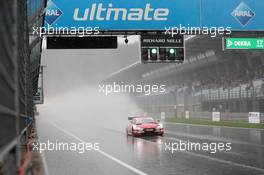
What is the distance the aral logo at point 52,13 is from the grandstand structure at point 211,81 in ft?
63.3

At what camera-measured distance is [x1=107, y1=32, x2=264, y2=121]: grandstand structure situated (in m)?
38.8

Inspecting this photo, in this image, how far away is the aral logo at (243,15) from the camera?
19.6 m

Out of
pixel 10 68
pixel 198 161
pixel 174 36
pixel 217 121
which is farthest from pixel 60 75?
pixel 10 68

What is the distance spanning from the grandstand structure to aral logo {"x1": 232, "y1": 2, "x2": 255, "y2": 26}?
48.3 ft

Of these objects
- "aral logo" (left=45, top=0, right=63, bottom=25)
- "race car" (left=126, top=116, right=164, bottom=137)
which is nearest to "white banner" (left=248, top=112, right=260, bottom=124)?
"race car" (left=126, top=116, right=164, bottom=137)

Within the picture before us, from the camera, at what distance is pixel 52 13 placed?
1825 centimetres

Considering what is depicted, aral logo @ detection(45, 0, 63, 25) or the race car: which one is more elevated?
aral logo @ detection(45, 0, 63, 25)

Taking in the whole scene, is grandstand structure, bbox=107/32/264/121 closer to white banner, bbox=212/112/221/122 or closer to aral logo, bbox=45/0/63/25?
white banner, bbox=212/112/221/122

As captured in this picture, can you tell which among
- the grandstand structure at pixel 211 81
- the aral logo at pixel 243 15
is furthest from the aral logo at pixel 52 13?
the grandstand structure at pixel 211 81

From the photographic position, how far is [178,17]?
18828 millimetres

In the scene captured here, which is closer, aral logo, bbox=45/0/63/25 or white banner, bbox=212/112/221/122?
aral logo, bbox=45/0/63/25

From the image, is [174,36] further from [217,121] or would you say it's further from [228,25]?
[217,121]

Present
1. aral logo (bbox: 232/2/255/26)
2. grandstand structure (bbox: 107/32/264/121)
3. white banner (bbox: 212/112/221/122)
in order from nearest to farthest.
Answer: aral logo (bbox: 232/2/255/26) < white banner (bbox: 212/112/221/122) < grandstand structure (bbox: 107/32/264/121)

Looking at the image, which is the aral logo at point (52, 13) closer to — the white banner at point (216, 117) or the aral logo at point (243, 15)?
the aral logo at point (243, 15)
